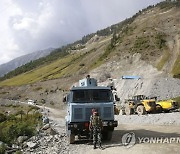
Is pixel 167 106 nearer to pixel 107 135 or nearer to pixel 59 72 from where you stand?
pixel 107 135

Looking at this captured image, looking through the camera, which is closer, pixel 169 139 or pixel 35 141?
pixel 169 139

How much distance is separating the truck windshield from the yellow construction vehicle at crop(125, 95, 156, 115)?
1756cm

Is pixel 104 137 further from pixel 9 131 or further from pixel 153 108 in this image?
pixel 153 108

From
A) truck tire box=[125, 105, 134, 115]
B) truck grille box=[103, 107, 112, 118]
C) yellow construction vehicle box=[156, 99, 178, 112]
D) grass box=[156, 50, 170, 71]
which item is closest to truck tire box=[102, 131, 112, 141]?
truck grille box=[103, 107, 112, 118]

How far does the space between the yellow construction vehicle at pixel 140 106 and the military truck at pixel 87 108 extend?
17.5 meters

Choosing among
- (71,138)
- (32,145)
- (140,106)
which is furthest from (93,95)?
(140,106)

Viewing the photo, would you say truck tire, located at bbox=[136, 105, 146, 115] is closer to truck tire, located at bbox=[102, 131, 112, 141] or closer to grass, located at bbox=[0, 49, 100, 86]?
truck tire, located at bbox=[102, 131, 112, 141]

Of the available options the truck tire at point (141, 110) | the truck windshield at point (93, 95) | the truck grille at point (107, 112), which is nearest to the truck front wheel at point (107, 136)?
the truck grille at point (107, 112)

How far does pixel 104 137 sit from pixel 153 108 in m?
17.1

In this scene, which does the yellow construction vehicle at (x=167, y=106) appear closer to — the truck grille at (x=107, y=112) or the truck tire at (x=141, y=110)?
the truck tire at (x=141, y=110)

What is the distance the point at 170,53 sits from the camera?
97.9m

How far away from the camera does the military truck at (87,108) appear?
18.2 metres

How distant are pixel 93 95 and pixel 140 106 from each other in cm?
1916

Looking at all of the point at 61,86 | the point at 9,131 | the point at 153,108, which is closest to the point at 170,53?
the point at 61,86
